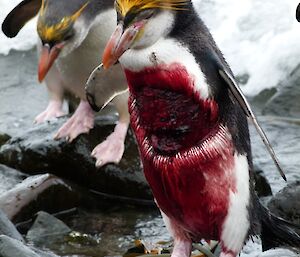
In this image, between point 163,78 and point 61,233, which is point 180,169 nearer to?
point 163,78

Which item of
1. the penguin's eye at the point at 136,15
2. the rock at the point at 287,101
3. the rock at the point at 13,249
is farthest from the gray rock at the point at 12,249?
the rock at the point at 287,101

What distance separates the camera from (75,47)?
5.87 metres

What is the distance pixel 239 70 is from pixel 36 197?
4017 mm

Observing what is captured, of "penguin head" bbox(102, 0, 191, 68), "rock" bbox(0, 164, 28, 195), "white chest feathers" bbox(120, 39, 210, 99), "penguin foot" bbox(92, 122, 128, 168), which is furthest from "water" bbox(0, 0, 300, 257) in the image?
"penguin head" bbox(102, 0, 191, 68)

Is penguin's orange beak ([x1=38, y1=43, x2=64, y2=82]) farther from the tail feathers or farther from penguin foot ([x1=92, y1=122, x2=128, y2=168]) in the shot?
the tail feathers

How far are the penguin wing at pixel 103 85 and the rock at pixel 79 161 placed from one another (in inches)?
50.8

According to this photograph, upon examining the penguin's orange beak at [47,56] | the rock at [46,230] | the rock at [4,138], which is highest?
the penguin's orange beak at [47,56]

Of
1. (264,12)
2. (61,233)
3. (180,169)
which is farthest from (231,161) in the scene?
(264,12)

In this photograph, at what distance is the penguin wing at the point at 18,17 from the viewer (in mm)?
6754

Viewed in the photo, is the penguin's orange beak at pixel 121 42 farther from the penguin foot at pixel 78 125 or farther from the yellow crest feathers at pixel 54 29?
the penguin foot at pixel 78 125

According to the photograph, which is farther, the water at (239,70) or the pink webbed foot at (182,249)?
the water at (239,70)

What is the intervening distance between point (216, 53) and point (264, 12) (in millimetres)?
6775

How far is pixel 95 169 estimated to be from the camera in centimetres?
621

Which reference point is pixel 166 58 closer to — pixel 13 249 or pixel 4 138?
pixel 13 249
